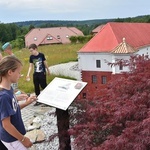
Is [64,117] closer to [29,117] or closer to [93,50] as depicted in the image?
[29,117]

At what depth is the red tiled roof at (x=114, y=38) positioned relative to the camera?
42.4 feet

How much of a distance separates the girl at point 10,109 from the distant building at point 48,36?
52.9m

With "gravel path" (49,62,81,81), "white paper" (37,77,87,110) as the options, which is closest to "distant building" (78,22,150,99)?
"gravel path" (49,62,81,81)

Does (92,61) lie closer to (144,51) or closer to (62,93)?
(144,51)

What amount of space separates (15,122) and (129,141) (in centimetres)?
139

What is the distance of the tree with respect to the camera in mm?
2932

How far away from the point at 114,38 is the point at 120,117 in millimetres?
10156

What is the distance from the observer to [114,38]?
1312 centimetres

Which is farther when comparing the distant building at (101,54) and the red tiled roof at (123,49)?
the distant building at (101,54)

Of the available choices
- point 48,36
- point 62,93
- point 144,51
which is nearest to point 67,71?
point 144,51

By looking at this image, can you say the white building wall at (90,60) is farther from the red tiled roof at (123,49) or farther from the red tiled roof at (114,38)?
the red tiled roof at (123,49)

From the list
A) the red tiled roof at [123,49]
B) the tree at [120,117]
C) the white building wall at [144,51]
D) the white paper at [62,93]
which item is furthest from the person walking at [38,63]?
the white building wall at [144,51]

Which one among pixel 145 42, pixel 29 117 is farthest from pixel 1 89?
pixel 145 42

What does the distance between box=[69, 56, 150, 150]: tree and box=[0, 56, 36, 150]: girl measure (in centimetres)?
67
